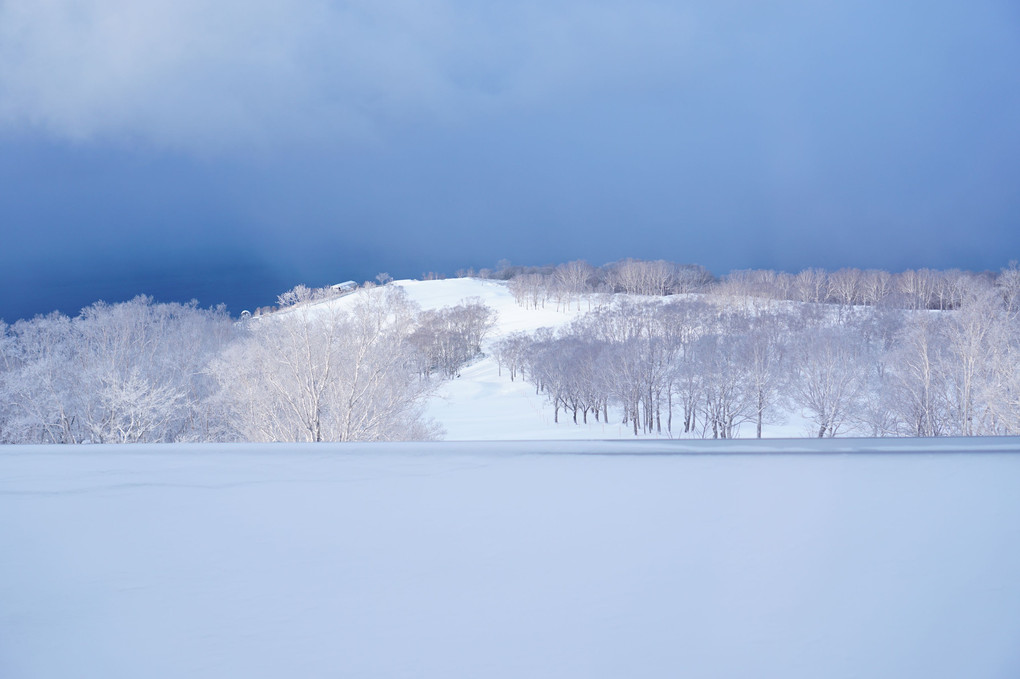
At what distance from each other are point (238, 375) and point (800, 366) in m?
9.48

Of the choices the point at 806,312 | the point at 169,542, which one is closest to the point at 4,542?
the point at 169,542

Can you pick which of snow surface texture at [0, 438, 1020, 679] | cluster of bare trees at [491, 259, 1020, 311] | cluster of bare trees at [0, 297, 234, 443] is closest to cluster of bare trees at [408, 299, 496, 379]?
cluster of bare trees at [491, 259, 1020, 311]

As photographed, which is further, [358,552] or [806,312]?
[806,312]

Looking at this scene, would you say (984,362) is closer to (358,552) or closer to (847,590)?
(847,590)

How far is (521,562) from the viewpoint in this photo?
688mm

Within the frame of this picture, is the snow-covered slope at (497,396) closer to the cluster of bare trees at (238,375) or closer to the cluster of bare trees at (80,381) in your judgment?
the cluster of bare trees at (238,375)

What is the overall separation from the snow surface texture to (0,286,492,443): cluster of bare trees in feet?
22.1

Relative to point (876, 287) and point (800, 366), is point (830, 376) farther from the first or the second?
point (876, 287)

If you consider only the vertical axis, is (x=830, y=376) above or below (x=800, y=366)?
below

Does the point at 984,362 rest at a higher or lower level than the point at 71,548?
higher

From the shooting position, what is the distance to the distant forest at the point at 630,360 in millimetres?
7254

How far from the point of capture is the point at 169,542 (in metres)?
0.73

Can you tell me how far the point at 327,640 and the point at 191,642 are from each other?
0.15 meters

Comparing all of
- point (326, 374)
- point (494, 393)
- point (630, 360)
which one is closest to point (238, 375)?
point (326, 374)
